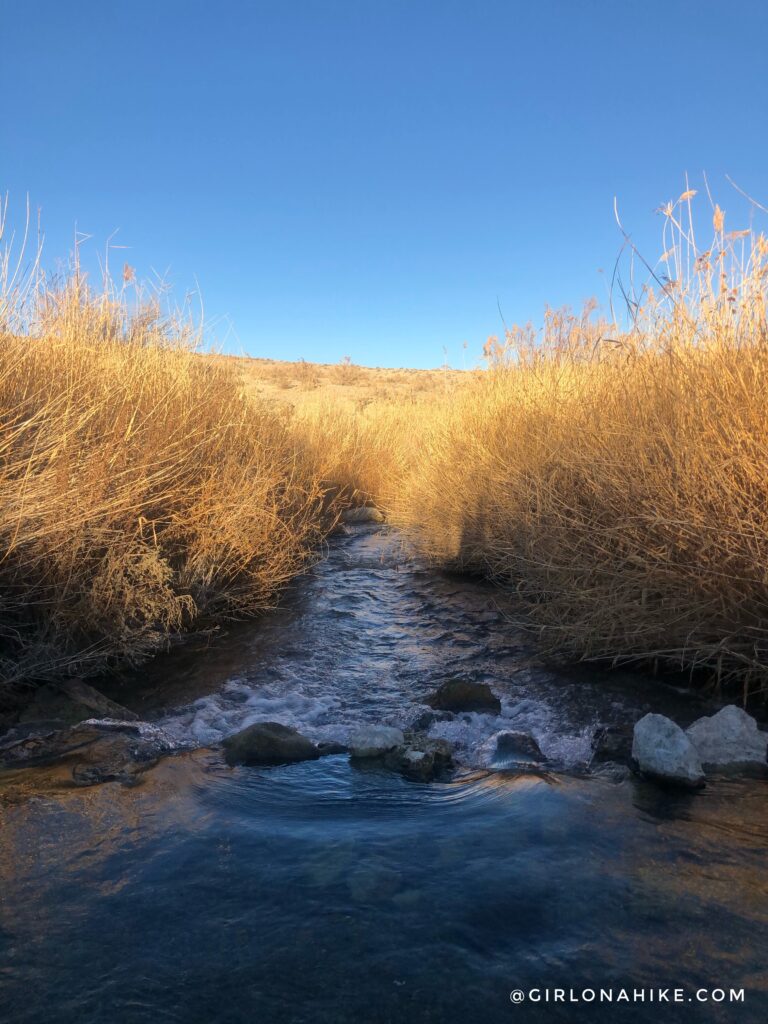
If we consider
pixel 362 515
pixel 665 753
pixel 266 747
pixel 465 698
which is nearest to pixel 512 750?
pixel 465 698

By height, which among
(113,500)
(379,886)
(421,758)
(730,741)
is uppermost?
(113,500)

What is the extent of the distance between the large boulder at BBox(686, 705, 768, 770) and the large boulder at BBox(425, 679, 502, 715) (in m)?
1.04

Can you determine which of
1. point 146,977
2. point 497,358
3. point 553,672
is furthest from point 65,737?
point 497,358

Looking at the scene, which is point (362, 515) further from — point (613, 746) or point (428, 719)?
point (613, 746)

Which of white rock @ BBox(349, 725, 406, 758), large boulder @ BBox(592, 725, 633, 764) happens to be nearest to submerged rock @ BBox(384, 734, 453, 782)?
white rock @ BBox(349, 725, 406, 758)

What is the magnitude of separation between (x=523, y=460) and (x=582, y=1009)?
414cm

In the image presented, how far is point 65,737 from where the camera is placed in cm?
325

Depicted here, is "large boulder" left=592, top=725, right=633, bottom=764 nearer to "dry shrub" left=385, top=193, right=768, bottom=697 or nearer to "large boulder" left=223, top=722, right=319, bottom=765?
"dry shrub" left=385, top=193, right=768, bottom=697

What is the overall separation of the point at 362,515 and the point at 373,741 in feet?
25.5

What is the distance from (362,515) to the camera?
36.1ft

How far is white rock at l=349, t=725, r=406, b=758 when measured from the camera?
10.7 feet

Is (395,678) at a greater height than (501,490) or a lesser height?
lesser

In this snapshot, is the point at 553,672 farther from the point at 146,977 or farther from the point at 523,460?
the point at 146,977

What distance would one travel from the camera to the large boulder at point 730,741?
2996mm
